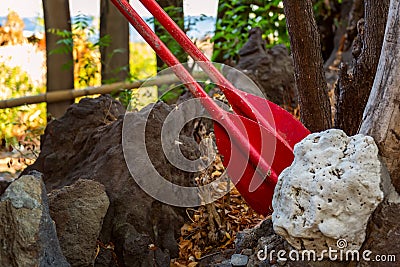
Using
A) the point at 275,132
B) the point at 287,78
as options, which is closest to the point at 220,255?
the point at 275,132

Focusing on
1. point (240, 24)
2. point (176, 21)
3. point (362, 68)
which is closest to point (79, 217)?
point (362, 68)

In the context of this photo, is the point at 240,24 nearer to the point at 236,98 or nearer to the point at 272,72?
the point at 272,72

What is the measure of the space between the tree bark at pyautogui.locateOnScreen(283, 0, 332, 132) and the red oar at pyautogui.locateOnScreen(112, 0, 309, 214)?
262mm

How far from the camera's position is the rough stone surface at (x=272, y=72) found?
405cm

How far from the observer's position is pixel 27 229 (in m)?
1.86

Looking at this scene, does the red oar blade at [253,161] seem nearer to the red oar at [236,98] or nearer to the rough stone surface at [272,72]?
the red oar at [236,98]

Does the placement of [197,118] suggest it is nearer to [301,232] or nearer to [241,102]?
[241,102]

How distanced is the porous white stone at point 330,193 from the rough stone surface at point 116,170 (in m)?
0.67

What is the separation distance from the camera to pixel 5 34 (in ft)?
17.5

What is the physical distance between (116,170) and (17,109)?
8.32ft

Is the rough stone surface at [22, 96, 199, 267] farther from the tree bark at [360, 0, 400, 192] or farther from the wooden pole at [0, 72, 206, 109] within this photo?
the wooden pole at [0, 72, 206, 109]

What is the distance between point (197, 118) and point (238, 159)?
75 centimetres

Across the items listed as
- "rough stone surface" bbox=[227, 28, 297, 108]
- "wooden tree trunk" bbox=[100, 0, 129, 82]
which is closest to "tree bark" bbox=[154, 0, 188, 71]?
"wooden tree trunk" bbox=[100, 0, 129, 82]

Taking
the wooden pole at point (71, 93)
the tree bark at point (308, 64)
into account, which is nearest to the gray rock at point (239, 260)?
the tree bark at point (308, 64)
